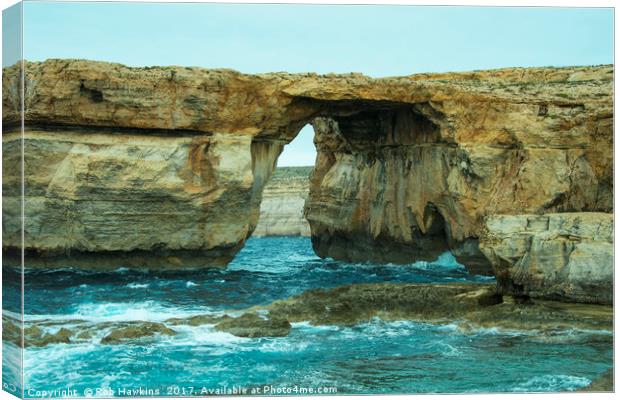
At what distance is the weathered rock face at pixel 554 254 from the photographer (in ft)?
58.4

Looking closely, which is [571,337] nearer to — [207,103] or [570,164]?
[570,164]

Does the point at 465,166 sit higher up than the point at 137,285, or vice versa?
the point at 465,166

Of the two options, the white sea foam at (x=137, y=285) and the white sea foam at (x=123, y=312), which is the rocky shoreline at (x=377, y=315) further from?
the white sea foam at (x=137, y=285)

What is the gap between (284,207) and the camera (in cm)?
6662

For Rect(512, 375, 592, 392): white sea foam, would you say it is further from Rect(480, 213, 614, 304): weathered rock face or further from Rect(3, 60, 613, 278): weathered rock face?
Rect(3, 60, 613, 278): weathered rock face

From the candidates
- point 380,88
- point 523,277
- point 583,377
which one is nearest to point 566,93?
point 380,88

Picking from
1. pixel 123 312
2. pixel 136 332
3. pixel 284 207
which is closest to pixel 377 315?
pixel 123 312

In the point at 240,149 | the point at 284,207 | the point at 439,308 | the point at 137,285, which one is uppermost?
the point at 240,149

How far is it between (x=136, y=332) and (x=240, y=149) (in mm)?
8542

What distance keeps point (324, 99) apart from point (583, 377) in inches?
472

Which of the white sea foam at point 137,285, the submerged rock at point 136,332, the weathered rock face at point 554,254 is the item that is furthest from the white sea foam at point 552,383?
the white sea foam at point 137,285

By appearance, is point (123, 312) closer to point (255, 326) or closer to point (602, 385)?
point (255, 326)

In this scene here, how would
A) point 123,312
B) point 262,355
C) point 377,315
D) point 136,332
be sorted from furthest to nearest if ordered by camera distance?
1. point 377,315
2. point 123,312
3. point 136,332
4. point 262,355

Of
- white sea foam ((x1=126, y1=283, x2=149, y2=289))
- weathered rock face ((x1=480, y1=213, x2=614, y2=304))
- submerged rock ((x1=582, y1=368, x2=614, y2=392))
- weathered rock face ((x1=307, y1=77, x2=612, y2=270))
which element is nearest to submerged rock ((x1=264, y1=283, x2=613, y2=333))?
weathered rock face ((x1=480, y1=213, x2=614, y2=304))
